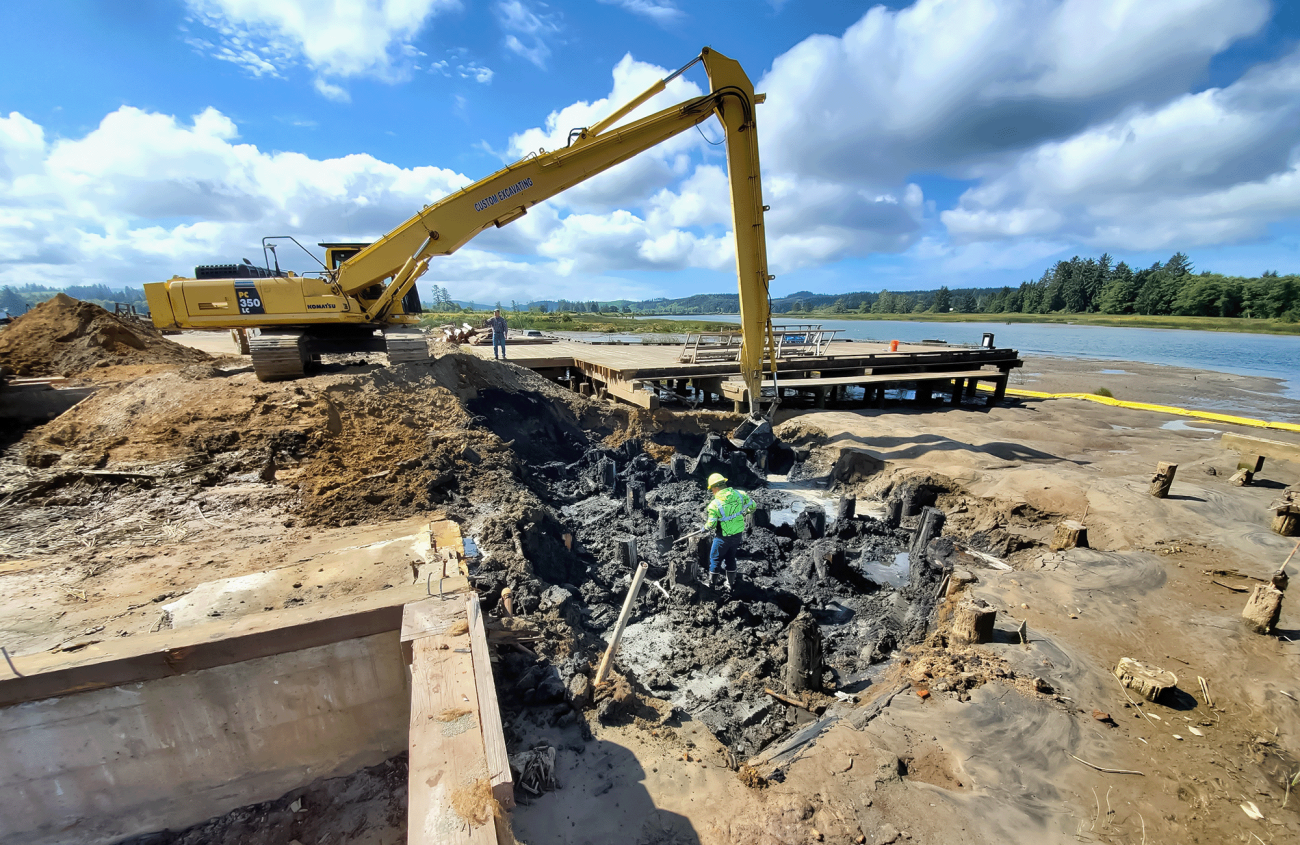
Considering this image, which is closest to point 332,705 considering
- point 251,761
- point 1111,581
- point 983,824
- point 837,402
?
point 251,761

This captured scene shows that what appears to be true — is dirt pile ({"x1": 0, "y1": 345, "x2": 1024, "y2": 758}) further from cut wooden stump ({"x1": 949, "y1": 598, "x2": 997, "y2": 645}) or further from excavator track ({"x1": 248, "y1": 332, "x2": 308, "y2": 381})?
cut wooden stump ({"x1": 949, "y1": 598, "x2": 997, "y2": 645})

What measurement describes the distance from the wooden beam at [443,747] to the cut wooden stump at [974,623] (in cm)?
473

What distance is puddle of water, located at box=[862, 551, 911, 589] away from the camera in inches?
305

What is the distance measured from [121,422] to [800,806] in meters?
11.2

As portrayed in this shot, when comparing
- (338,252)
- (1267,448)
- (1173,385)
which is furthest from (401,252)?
(1173,385)

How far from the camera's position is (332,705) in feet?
12.9

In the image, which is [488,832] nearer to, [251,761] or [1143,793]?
[251,761]

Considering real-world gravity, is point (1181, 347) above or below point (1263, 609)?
below

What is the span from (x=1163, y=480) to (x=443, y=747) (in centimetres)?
1122

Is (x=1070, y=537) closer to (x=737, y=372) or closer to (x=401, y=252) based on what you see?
(x=737, y=372)

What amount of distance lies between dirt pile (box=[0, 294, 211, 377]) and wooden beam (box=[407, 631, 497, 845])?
1414cm

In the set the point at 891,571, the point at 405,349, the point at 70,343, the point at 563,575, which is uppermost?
the point at 70,343

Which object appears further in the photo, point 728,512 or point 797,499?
point 797,499

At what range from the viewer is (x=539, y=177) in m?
9.81
